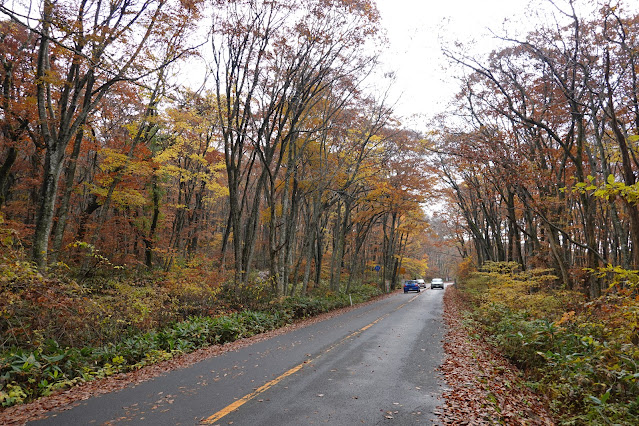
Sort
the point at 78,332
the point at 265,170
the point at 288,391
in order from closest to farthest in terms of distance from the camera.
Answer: the point at 288,391 < the point at 78,332 < the point at 265,170

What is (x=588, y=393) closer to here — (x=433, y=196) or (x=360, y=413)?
(x=360, y=413)

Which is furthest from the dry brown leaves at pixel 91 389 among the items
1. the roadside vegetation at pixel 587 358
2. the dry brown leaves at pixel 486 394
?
the roadside vegetation at pixel 587 358

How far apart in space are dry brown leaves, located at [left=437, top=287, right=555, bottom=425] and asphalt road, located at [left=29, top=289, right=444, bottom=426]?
0.24 meters

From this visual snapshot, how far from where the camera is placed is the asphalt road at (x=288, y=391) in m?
4.39

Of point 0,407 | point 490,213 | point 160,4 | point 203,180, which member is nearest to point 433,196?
point 490,213

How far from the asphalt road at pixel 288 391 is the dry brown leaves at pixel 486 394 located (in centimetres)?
24

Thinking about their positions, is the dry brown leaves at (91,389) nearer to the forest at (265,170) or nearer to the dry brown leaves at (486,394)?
the forest at (265,170)

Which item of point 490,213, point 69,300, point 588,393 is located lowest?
point 588,393

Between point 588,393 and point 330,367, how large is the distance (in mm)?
3960

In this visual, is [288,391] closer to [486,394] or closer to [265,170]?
[486,394]

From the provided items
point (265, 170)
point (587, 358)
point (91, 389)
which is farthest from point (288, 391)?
point (265, 170)

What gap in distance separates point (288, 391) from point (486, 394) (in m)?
2.99

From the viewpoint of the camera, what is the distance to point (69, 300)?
692cm

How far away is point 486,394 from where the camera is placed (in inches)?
214
